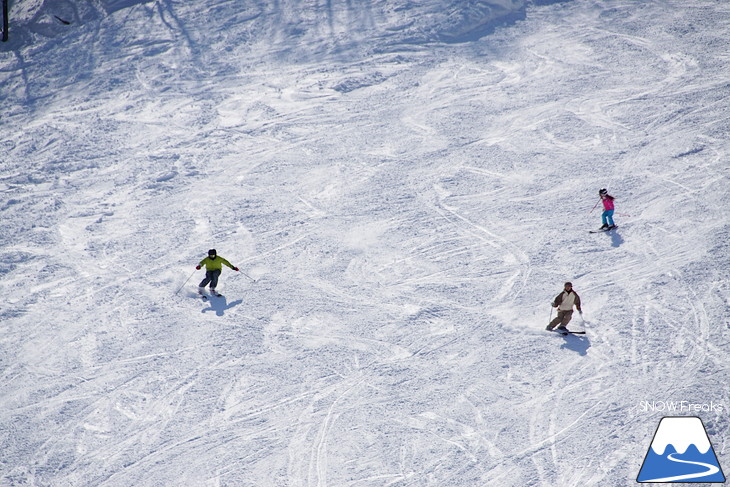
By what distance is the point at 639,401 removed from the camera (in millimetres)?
10125

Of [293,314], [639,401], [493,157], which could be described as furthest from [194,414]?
[493,157]

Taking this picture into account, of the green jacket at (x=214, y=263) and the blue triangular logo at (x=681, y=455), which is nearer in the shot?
the blue triangular logo at (x=681, y=455)

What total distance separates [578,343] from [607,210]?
3520 mm

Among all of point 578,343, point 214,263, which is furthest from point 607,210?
point 214,263

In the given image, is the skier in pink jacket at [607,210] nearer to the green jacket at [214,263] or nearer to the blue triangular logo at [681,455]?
the blue triangular logo at [681,455]

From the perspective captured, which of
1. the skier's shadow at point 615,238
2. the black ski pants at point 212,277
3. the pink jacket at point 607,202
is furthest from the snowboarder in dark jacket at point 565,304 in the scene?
the black ski pants at point 212,277

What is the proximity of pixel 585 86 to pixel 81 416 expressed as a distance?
49.2 ft

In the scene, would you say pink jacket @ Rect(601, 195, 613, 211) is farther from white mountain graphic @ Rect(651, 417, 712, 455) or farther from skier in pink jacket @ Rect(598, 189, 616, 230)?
white mountain graphic @ Rect(651, 417, 712, 455)

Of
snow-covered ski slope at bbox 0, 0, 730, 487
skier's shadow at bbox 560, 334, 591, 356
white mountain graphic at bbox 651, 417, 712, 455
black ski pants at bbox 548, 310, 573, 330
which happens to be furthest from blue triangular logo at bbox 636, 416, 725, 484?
black ski pants at bbox 548, 310, 573, 330

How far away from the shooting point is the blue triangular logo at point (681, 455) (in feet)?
29.8

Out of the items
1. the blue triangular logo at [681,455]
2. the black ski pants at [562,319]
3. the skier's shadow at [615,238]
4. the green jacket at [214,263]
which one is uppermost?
the green jacket at [214,263]

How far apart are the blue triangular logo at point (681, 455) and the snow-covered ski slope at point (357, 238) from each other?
0.20m

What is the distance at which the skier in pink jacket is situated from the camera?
13422 mm

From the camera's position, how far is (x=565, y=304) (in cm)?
1128
